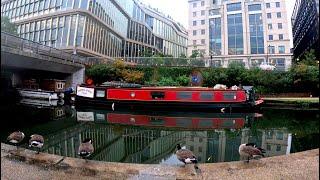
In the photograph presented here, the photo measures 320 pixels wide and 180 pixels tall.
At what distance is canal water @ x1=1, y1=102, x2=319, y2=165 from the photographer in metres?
5.90

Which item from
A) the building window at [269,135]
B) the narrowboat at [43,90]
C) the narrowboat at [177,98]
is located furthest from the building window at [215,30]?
the narrowboat at [43,90]

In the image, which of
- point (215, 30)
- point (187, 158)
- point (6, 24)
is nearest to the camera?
point (6, 24)

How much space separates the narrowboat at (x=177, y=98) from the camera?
1368 centimetres

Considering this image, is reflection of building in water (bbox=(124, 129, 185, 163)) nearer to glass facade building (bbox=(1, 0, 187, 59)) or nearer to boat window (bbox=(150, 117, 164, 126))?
boat window (bbox=(150, 117, 164, 126))

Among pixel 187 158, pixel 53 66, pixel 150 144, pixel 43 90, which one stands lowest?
pixel 150 144

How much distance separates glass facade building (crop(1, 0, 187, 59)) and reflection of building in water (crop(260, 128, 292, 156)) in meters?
2.99

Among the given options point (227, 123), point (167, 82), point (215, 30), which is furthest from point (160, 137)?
point (167, 82)

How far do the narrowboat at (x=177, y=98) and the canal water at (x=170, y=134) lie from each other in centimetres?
148

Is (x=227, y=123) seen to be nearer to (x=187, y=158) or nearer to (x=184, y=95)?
(x=184, y=95)

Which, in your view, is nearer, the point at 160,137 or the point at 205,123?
the point at 160,137

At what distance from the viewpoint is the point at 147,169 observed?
394 cm

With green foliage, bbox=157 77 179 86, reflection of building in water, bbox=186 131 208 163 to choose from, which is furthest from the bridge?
reflection of building in water, bbox=186 131 208 163

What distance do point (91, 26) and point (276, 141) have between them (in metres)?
7.40

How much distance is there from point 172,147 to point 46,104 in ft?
36.8
